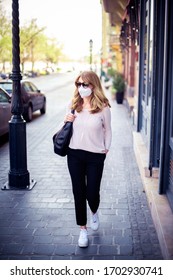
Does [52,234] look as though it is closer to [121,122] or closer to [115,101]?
[121,122]

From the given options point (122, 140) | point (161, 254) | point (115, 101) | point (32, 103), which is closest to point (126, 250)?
point (161, 254)

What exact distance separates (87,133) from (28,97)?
11.8m

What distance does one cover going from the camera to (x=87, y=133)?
4480 mm

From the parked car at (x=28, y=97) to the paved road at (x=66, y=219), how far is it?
256 inches

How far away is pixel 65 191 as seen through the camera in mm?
6930

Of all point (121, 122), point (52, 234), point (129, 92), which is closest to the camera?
point (52, 234)

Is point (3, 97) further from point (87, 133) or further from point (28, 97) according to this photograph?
point (87, 133)

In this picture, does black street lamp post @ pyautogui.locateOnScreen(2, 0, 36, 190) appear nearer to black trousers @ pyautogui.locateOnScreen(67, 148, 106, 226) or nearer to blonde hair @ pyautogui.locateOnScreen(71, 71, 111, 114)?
black trousers @ pyautogui.locateOnScreen(67, 148, 106, 226)

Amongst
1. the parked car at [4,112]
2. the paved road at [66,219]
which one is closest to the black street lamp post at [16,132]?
the paved road at [66,219]

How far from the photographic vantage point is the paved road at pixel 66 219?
15.2ft

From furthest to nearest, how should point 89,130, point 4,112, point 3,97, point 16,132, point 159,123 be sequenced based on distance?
point 3,97 < point 4,112 < point 16,132 < point 159,123 < point 89,130

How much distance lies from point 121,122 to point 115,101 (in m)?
9.01

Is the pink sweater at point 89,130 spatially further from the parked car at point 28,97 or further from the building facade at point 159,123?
the parked car at point 28,97

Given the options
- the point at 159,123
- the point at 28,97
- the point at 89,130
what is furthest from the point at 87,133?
the point at 28,97
